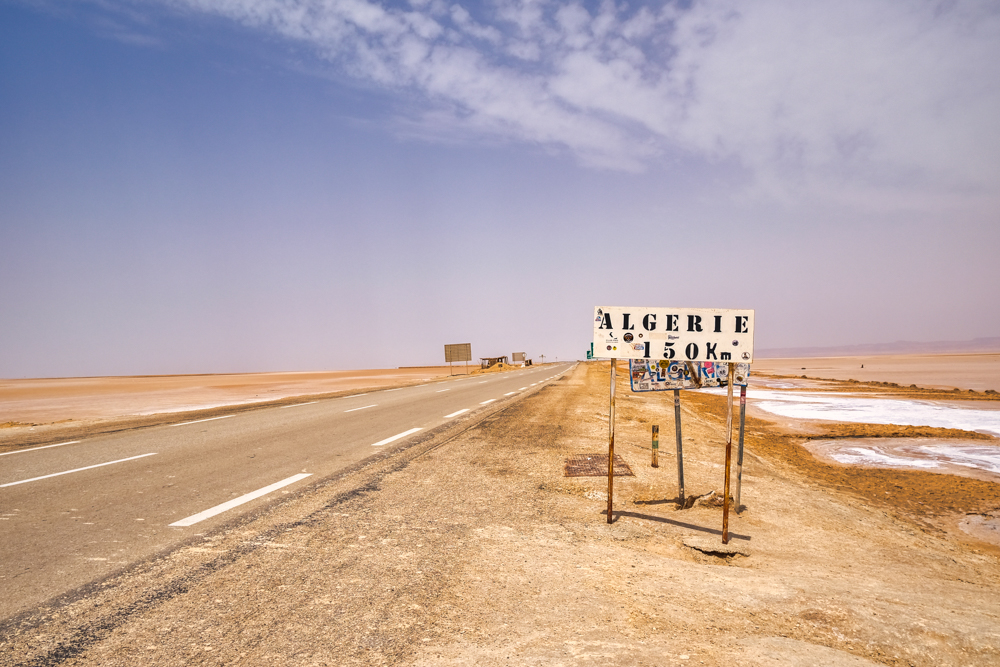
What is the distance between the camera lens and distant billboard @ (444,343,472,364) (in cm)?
6316

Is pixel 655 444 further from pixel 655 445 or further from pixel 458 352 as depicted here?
pixel 458 352

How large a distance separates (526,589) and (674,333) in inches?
124

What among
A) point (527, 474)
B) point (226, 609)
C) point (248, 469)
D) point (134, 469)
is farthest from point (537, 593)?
point (134, 469)

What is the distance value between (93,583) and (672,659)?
4.16 m

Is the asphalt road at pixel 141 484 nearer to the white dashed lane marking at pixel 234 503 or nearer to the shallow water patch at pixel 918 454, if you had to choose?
the white dashed lane marking at pixel 234 503

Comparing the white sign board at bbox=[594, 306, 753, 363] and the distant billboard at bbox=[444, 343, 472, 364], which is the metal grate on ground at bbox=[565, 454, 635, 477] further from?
the distant billboard at bbox=[444, 343, 472, 364]

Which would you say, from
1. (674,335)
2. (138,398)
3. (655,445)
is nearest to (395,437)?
(655,445)

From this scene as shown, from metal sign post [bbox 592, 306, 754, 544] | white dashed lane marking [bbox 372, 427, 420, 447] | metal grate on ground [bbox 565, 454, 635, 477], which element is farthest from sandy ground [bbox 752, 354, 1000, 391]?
metal sign post [bbox 592, 306, 754, 544]

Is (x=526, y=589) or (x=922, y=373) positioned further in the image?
(x=922, y=373)

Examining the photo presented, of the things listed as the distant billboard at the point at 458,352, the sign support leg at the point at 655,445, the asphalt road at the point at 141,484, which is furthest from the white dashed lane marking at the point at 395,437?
the distant billboard at the point at 458,352

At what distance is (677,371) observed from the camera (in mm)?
6188

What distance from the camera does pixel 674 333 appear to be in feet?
18.5

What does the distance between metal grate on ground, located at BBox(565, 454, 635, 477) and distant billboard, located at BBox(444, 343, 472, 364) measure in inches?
2114

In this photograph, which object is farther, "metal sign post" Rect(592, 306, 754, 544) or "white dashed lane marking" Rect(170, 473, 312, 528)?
"metal sign post" Rect(592, 306, 754, 544)
